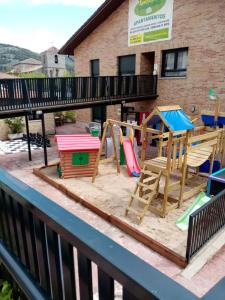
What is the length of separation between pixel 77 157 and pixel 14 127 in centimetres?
808

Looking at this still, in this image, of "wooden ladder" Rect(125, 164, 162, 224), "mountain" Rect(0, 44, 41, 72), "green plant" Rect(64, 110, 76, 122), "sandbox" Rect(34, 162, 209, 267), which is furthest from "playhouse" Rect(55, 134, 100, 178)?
"mountain" Rect(0, 44, 41, 72)

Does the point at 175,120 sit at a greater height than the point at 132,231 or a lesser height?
greater

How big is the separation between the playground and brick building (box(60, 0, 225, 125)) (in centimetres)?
270

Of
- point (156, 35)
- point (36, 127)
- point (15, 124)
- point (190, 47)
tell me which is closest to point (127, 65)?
point (156, 35)

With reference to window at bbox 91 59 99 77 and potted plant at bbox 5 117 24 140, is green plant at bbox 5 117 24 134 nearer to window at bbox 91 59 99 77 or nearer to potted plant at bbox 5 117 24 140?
potted plant at bbox 5 117 24 140

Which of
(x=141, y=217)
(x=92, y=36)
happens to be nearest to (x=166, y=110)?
(x=141, y=217)

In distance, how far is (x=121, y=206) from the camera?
6648mm

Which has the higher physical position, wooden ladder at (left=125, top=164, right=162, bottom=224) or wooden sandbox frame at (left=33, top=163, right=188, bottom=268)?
wooden ladder at (left=125, top=164, right=162, bottom=224)

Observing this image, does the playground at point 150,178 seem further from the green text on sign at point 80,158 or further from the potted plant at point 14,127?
the potted plant at point 14,127

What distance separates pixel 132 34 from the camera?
13.0m

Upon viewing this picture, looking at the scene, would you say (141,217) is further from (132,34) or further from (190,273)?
(132,34)

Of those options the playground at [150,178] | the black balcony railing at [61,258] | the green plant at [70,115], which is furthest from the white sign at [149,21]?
the black balcony railing at [61,258]

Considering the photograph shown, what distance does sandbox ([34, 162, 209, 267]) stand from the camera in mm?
5047

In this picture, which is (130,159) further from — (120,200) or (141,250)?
(141,250)
